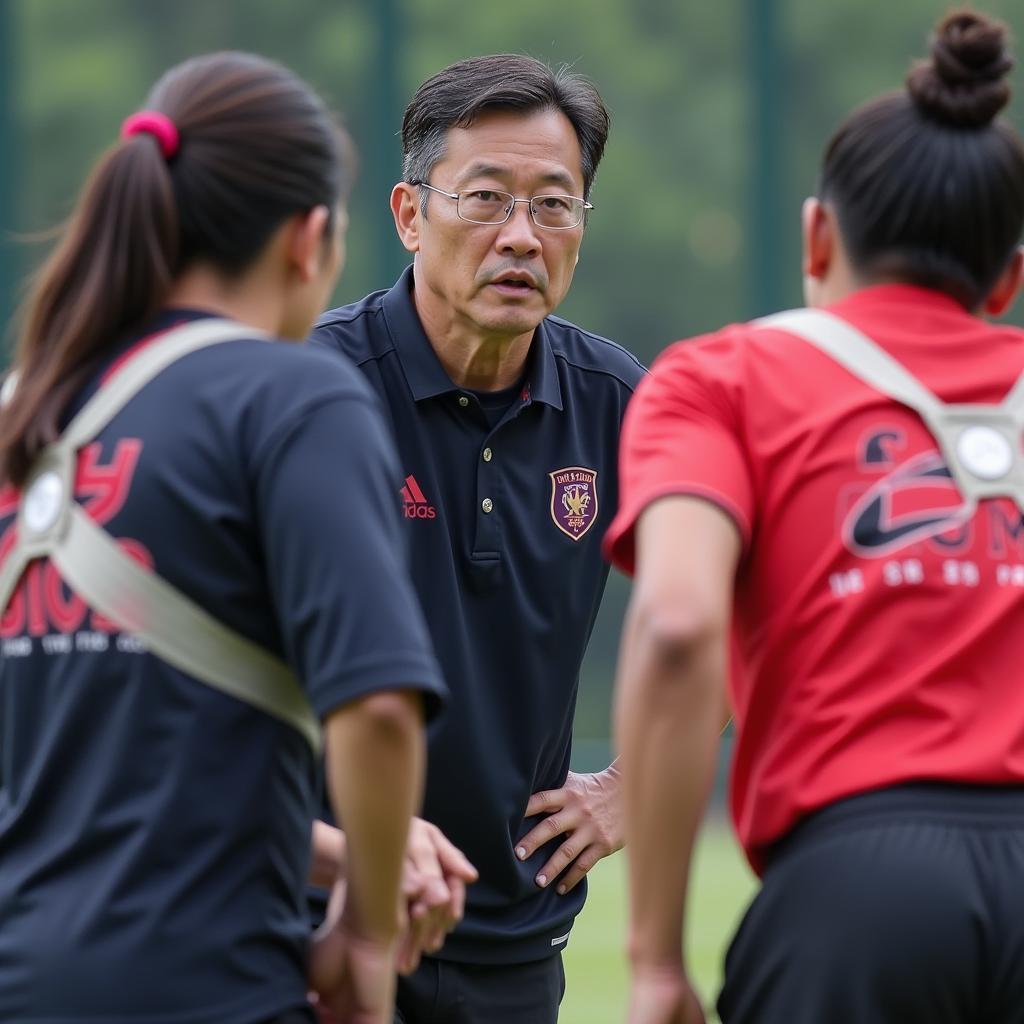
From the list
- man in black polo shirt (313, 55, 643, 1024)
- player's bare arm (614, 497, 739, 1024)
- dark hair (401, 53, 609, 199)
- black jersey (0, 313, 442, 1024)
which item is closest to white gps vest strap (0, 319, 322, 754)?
black jersey (0, 313, 442, 1024)

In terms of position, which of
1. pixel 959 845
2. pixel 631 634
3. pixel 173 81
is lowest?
pixel 959 845

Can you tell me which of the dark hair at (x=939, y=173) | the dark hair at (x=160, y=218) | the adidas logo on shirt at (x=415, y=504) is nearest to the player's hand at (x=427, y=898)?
the dark hair at (x=160, y=218)

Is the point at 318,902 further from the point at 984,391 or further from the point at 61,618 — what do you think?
the point at 984,391

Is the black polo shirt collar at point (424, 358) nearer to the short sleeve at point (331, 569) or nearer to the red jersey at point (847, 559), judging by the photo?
the red jersey at point (847, 559)

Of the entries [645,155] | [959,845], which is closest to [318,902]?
[959,845]

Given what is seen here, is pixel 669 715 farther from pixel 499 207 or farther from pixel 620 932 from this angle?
pixel 620 932

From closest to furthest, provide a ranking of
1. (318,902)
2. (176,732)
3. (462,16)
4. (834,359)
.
Answer: 1. (176,732)
2. (834,359)
3. (318,902)
4. (462,16)

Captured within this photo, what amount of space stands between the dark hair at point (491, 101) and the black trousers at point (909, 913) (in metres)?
2.01

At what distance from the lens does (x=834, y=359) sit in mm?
2381

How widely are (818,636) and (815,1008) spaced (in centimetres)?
44

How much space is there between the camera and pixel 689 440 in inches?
92.2

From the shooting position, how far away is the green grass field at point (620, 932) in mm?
7168

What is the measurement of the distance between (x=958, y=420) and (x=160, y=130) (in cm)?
105

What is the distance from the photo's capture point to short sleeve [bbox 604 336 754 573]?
7.58ft
